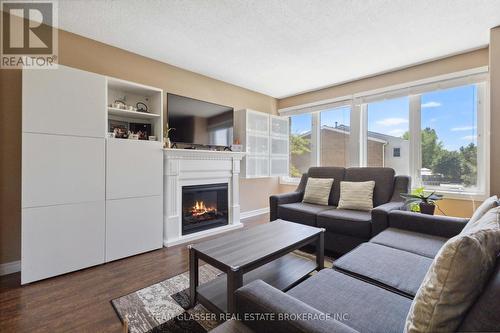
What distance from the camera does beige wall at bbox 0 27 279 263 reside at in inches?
88.0

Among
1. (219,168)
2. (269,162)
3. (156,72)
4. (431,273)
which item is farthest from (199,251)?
(269,162)

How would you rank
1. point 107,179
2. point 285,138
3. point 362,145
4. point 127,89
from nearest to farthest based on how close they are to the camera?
1. point 107,179
2. point 127,89
3. point 362,145
4. point 285,138

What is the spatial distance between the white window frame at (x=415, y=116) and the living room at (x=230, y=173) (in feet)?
0.08

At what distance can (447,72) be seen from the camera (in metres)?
3.05

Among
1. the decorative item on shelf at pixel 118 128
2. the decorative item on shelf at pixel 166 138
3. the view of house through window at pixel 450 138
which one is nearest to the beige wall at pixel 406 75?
the view of house through window at pixel 450 138

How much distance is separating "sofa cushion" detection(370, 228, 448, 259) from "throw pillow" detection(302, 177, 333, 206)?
3.87 feet

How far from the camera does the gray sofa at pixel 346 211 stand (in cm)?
238

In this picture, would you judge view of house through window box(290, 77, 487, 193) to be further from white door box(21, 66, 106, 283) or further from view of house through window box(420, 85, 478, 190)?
white door box(21, 66, 106, 283)

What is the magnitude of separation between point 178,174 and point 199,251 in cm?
165

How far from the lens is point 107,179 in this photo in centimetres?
244

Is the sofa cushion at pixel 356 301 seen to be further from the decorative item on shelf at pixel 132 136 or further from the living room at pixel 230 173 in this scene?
the decorative item on shelf at pixel 132 136

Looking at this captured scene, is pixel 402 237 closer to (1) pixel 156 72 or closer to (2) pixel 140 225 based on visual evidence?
(2) pixel 140 225

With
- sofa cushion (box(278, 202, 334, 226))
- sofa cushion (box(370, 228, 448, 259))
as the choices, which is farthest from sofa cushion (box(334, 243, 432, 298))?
sofa cushion (box(278, 202, 334, 226))

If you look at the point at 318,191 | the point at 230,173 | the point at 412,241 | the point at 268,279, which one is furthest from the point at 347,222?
the point at 230,173
